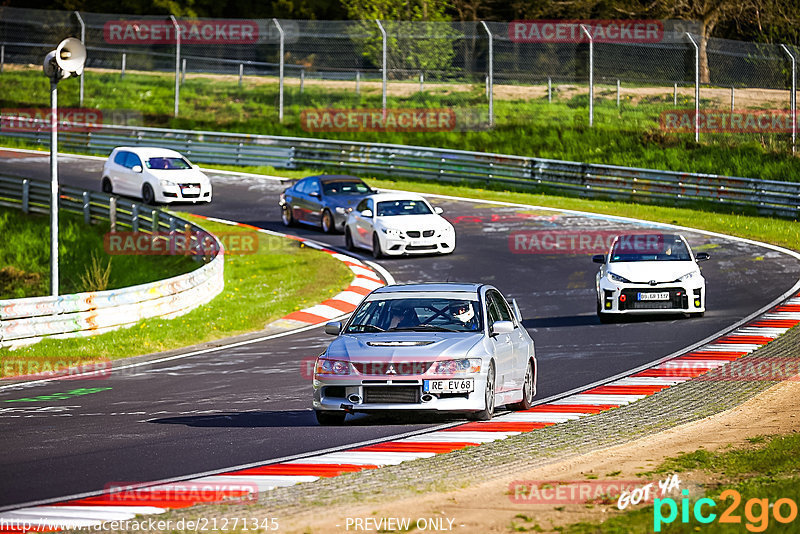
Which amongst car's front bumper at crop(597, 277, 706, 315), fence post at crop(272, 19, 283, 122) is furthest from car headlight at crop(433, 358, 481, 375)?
fence post at crop(272, 19, 283, 122)

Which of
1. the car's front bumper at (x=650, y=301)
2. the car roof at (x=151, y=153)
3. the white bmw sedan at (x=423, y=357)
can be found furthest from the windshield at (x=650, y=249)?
the car roof at (x=151, y=153)

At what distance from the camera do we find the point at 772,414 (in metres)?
11.9

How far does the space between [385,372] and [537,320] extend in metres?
9.30

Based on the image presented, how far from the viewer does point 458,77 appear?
40094 mm

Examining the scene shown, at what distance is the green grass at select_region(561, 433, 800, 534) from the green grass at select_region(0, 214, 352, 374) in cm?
1114

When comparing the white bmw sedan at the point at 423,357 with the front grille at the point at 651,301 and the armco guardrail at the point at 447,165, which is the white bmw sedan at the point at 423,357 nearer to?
the front grille at the point at 651,301

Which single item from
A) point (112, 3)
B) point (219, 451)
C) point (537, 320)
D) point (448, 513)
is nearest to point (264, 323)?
point (537, 320)

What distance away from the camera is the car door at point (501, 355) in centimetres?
1226

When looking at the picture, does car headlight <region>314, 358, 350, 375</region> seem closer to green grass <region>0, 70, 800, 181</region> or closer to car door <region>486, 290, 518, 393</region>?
car door <region>486, 290, 518, 393</region>

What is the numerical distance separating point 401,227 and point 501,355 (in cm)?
1511

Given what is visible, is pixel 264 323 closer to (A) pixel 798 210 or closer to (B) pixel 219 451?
(B) pixel 219 451

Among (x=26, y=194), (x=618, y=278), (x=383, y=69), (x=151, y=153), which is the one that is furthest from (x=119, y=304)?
(x=383, y=69)

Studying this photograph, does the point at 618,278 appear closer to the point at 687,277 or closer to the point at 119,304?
the point at 687,277

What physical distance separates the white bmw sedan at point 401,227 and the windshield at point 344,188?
2.70 m
